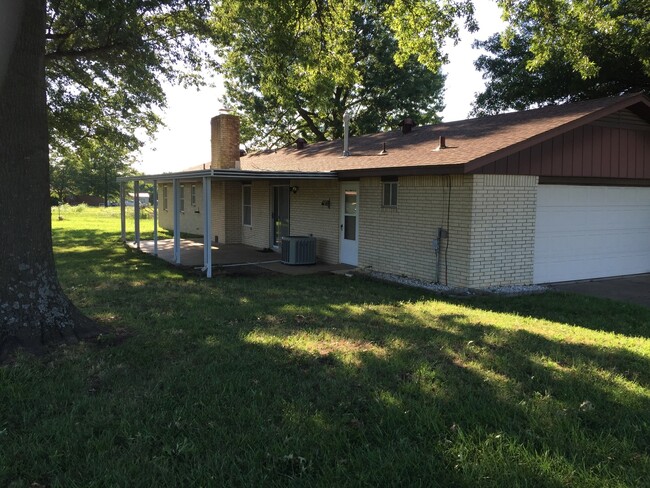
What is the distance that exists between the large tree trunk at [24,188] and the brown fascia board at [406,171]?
637cm

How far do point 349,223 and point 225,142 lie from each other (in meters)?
6.12

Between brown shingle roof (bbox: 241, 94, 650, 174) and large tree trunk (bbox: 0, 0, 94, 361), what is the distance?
6.42m

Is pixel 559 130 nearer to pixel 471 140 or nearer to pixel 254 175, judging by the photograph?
pixel 471 140

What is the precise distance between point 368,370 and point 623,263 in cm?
1001

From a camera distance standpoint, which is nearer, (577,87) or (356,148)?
(356,148)

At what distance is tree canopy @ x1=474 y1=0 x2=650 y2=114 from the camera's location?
37.4ft

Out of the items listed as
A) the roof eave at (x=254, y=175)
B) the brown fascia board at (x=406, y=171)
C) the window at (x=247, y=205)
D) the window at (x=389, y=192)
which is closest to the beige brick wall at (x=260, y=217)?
the window at (x=247, y=205)

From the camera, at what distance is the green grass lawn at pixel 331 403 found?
124 inches

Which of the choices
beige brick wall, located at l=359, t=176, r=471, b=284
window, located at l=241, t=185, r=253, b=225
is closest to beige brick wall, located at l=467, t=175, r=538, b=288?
beige brick wall, located at l=359, t=176, r=471, b=284

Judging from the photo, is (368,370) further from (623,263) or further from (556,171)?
(623,263)

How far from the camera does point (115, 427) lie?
3.73 m

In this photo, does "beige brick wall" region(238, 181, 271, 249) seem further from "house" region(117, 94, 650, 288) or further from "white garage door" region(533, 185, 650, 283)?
"white garage door" region(533, 185, 650, 283)

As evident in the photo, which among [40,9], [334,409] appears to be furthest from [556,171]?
[40,9]

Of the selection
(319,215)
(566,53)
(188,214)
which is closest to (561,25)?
(566,53)
